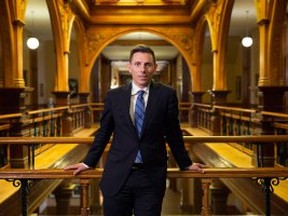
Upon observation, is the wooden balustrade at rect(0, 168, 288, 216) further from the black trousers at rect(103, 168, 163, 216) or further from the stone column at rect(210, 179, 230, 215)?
the stone column at rect(210, 179, 230, 215)

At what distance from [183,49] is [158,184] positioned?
13.5m

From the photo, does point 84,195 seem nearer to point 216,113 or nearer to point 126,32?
point 216,113

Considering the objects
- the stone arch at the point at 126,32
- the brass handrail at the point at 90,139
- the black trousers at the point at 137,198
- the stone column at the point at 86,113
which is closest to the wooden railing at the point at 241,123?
the brass handrail at the point at 90,139

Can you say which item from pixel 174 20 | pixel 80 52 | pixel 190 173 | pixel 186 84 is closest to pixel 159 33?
pixel 174 20

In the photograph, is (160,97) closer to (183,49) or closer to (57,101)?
(57,101)

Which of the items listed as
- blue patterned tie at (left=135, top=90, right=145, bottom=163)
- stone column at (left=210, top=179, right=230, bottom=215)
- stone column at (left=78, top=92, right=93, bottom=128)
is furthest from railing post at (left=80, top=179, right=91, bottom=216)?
stone column at (left=78, top=92, right=93, bottom=128)

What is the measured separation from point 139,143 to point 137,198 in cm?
31

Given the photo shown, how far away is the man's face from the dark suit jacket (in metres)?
0.08

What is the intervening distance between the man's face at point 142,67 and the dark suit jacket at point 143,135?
8cm

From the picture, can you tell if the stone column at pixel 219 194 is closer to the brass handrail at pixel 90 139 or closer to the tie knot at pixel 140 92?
the brass handrail at pixel 90 139

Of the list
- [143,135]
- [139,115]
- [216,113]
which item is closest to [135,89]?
[139,115]

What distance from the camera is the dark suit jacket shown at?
249 cm

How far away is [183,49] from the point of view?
51.5 ft

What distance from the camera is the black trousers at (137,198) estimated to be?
2490mm
